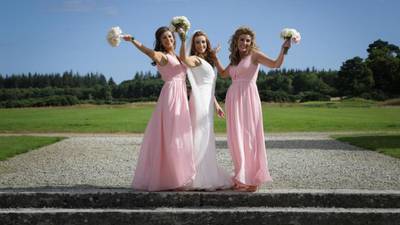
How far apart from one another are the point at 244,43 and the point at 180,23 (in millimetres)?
954

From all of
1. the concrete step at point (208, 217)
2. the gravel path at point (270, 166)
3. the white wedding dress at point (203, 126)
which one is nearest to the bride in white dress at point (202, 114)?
the white wedding dress at point (203, 126)

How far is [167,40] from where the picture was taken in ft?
25.1

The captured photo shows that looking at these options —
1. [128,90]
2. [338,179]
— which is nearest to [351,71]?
[128,90]

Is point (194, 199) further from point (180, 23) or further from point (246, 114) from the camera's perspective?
point (180, 23)

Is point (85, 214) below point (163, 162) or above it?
below

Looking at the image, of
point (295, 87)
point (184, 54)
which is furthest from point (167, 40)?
point (295, 87)

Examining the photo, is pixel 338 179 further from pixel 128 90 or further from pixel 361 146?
pixel 128 90

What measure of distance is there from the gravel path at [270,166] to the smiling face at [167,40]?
8.24 feet

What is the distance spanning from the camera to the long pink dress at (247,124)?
7.62 metres

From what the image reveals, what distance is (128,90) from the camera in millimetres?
99125

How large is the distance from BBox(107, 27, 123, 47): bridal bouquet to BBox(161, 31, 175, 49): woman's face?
0.67 m

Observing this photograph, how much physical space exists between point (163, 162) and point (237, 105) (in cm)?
132

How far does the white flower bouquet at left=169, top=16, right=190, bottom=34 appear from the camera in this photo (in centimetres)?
741

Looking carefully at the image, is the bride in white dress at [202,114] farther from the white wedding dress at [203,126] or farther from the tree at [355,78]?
the tree at [355,78]
